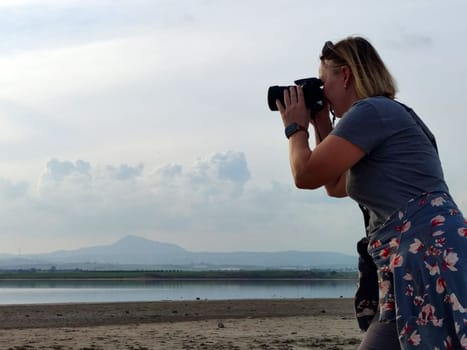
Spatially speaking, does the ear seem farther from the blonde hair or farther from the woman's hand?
the woman's hand

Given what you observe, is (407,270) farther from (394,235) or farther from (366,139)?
(366,139)

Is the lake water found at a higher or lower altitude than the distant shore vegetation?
lower

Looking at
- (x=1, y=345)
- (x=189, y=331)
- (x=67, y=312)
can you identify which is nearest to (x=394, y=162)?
(x=1, y=345)

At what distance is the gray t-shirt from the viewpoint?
2549mm

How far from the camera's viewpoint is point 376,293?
2758 millimetres

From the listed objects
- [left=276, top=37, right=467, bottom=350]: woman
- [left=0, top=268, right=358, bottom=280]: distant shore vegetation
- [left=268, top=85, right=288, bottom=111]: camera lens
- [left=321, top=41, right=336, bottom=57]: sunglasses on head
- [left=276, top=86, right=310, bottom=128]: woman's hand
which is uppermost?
[left=321, top=41, right=336, bottom=57]: sunglasses on head

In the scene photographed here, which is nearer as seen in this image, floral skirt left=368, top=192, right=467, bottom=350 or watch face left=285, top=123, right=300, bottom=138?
floral skirt left=368, top=192, right=467, bottom=350

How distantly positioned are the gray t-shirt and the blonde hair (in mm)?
64

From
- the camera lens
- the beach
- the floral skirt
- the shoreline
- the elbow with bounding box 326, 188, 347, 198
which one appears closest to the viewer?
the floral skirt

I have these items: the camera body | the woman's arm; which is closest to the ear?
the camera body

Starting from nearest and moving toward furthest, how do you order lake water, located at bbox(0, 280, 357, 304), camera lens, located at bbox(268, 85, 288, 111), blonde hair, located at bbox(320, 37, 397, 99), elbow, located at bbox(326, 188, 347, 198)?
blonde hair, located at bbox(320, 37, 397, 99), camera lens, located at bbox(268, 85, 288, 111), elbow, located at bbox(326, 188, 347, 198), lake water, located at bbox(0, 280, 357, 304)

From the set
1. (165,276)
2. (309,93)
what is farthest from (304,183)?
(165,276)

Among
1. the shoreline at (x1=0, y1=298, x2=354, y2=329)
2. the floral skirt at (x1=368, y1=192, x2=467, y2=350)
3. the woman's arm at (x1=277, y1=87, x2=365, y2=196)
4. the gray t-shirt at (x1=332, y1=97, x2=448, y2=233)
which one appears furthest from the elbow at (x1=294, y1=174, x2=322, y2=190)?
the shoreline at (x1=0, y1=298, x2=354, y2=329)

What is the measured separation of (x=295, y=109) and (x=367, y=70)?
332 mm
